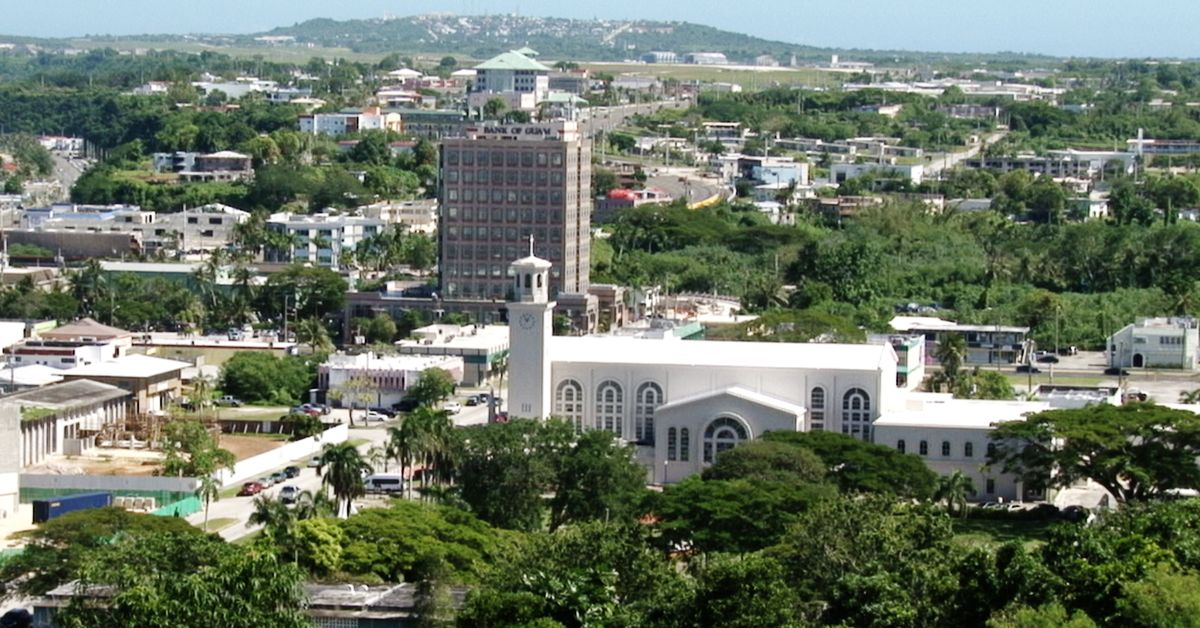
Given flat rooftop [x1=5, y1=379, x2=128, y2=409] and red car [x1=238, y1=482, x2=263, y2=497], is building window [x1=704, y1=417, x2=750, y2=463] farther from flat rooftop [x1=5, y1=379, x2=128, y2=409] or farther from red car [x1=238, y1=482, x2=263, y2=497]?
flat rooftop [x1=5, y1=379, x2=128, y2=409]

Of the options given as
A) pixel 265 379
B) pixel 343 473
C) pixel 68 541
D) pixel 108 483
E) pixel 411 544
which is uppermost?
pixel 411 544

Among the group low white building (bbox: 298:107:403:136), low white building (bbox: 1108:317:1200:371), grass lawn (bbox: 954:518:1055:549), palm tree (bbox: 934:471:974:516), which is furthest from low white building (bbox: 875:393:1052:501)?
low white building (bbox: 298:107:403:136)

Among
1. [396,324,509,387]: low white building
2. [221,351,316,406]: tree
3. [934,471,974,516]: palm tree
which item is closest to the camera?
Result: [934,471,974,516]: palm tree

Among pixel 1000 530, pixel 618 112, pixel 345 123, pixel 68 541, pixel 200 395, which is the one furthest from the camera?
pixel 618 112

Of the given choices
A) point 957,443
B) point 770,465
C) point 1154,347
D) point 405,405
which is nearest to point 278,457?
point 405,405

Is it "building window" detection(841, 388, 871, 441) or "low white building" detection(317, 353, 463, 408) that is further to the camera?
"low white building" detection(317, 353, 463, 408)

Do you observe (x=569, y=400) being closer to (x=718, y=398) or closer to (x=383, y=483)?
(x=718, y=398)
